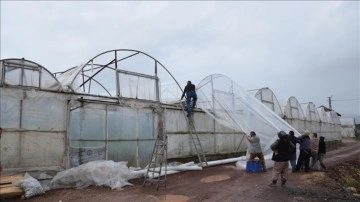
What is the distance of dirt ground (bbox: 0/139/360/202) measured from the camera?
8312mm

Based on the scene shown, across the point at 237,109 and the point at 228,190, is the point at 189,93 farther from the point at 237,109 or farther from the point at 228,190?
the point at 228,190

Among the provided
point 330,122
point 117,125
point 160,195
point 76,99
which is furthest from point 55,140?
point 330,122

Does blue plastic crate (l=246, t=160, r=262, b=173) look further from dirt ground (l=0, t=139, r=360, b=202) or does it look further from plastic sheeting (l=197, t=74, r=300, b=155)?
plastic sheeting (l=197, t=74, r=300, b=155)

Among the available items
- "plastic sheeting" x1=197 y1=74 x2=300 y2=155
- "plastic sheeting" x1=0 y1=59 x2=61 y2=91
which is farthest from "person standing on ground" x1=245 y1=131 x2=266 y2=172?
"plastic sheeting" x1=0 y1=59 x2=61 y2=91

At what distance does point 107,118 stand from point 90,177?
2.60m

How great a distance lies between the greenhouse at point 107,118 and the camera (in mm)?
9531

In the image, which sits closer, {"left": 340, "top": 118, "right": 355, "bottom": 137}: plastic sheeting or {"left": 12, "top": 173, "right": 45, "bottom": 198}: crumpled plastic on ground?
{"left": 12, "top": 173, "right": 45, "bottom": 198}: crumpled plastic on ground

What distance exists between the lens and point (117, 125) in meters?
12.1

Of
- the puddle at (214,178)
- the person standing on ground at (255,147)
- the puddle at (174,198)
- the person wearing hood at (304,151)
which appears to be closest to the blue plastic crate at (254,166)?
the person standing on ground at (255,147)

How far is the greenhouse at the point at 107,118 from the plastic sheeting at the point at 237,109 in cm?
4

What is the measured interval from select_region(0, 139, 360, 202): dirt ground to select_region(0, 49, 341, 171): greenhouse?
1552mm

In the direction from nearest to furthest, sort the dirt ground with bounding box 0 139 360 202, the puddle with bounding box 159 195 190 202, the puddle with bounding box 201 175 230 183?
1. the puddle with bounding box 159 195 190 202
2. the dirt ground with bounding box 0 139 360 202
3. the puddle with bounding box 201 175 230 183

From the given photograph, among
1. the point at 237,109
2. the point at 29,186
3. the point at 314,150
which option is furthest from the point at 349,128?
the point at 29,186

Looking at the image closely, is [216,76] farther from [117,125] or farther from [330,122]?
[330,122]
